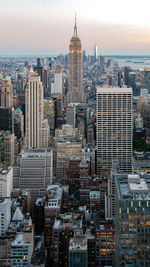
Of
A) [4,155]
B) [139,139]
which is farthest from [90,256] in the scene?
[139,139]

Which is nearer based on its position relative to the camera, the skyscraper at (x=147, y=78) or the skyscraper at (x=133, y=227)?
the skyscraper at (x=133, y=227)

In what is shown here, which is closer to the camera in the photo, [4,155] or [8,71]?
[4,155]

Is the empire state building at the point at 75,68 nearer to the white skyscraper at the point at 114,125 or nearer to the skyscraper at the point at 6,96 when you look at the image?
the skyscraper at the point at 6,96

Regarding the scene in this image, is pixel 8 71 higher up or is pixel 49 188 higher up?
pixel 8 71

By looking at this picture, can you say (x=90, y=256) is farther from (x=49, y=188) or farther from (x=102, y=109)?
(x=102, y=109)

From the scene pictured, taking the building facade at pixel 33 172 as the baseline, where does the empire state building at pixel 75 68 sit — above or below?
above

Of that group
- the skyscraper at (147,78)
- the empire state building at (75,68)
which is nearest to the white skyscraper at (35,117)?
the empire state building at (75,68)

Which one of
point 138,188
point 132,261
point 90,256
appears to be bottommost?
point 90,256
